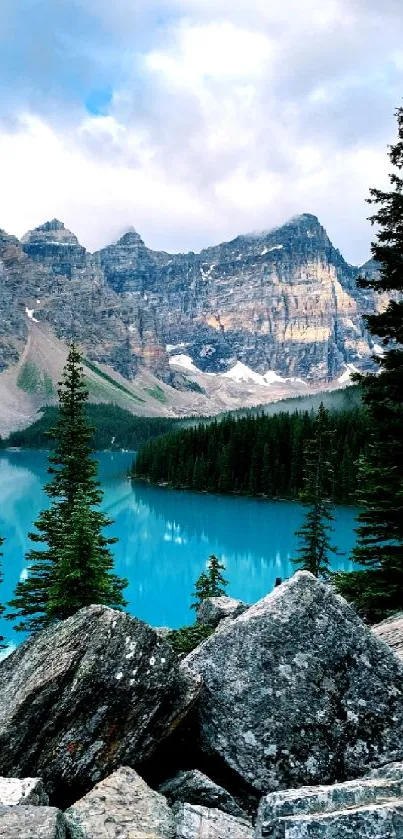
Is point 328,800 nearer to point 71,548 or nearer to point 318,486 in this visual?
point 71,548

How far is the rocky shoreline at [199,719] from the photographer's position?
548 centimetres

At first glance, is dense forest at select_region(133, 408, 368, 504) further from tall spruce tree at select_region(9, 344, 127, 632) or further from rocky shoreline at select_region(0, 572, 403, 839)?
rocky shoreline at select_region(0, 572, 403, 839)

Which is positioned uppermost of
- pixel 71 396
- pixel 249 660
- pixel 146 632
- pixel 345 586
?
pixel 71 396

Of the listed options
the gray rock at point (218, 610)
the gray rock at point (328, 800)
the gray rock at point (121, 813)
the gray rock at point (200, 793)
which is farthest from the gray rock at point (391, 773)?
the gray rock at point (218, 610)

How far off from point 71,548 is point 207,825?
11.5 m

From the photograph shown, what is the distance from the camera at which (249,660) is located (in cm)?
747

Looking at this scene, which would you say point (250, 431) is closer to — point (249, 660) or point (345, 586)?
point (345, 586)

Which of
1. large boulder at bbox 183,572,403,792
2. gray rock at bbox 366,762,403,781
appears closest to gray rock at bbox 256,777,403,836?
gray rock at bbox 366,762,403,781

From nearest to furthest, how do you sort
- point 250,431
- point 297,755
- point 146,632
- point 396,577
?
1. point 297,755
2. point 146,632
3. point 396,577
4. point 250,431

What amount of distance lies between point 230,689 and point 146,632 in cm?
128

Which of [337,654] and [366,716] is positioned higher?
[337,654]

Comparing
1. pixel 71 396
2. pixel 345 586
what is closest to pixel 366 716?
pixel 345 586

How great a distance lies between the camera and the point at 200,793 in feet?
20.0

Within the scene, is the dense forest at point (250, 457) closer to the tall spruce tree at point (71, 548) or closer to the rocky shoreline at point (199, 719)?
the tall spruce tree at point (71, 548)
